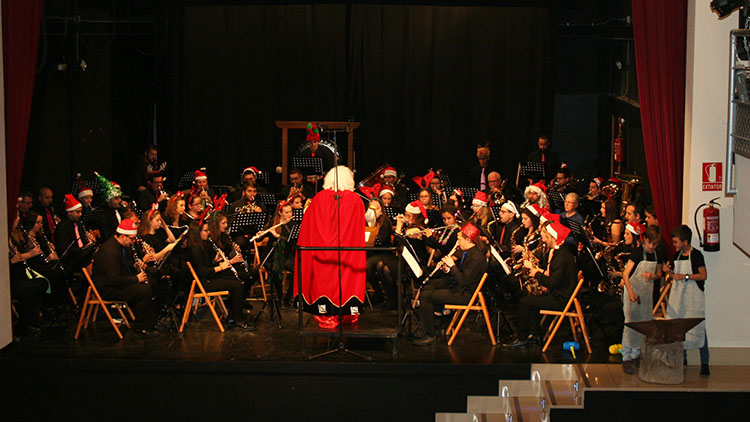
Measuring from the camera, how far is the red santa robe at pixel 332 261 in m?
8.51

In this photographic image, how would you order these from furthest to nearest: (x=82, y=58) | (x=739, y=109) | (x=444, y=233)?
1. (x=82, y=58)
2. (x=444, y=233)
3. (x=739, y=109)

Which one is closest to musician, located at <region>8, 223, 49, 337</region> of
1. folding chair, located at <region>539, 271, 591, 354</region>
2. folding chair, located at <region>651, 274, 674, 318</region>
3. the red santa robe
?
the red santa robe

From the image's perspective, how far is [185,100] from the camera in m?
15.5

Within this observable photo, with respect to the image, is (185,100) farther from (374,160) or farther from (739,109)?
(739,109)

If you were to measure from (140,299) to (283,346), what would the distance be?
145 centimetres

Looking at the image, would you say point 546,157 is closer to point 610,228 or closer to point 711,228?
point 610,228

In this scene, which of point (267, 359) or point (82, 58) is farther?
point (82, 58)

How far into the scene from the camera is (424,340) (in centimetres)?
874

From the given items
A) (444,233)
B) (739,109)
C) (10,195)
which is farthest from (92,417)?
(739,109)

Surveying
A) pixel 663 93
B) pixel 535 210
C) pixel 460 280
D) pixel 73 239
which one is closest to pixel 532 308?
pixel 460 280

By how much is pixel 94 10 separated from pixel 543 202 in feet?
23.9

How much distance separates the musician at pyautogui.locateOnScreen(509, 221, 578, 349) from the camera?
27.7 ft

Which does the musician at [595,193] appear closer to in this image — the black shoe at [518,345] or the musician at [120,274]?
the black shoe at [518,345]

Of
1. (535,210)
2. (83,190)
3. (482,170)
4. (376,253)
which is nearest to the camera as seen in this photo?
(535,210)
